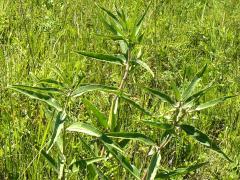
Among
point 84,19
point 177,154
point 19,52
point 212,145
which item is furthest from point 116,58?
point 84,19

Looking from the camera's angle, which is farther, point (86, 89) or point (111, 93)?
point (111, 93)

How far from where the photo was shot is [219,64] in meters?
3.07

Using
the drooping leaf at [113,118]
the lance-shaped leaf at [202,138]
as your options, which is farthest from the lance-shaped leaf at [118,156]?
the lance-shaped leaf at [202,138]

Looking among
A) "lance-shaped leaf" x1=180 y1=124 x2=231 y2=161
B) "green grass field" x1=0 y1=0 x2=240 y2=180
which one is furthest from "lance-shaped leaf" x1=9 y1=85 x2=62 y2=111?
"lance-shaped leaf" x1=180 y1=124 x2=231 y2=161

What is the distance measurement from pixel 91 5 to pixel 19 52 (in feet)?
4.19

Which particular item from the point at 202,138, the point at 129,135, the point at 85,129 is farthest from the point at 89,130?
the point at 202,138

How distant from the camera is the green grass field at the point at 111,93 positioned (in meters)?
1.45

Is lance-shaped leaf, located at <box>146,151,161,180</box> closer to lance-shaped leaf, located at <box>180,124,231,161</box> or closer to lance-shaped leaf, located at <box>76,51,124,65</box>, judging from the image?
lance-shaped leaf, located at <box>180,124,231,161</box>

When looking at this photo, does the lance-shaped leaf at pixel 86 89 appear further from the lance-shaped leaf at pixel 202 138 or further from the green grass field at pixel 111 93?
the lance-shaped leaf at pixel 202 138

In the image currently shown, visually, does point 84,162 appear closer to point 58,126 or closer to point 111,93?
point 58,126

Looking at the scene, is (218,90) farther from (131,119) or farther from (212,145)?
(212,145)

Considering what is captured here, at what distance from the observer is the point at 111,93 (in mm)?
1818

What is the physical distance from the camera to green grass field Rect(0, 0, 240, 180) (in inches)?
57.0

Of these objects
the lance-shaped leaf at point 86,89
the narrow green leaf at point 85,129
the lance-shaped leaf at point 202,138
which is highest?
the lance-shaped leaf at point 86,89
